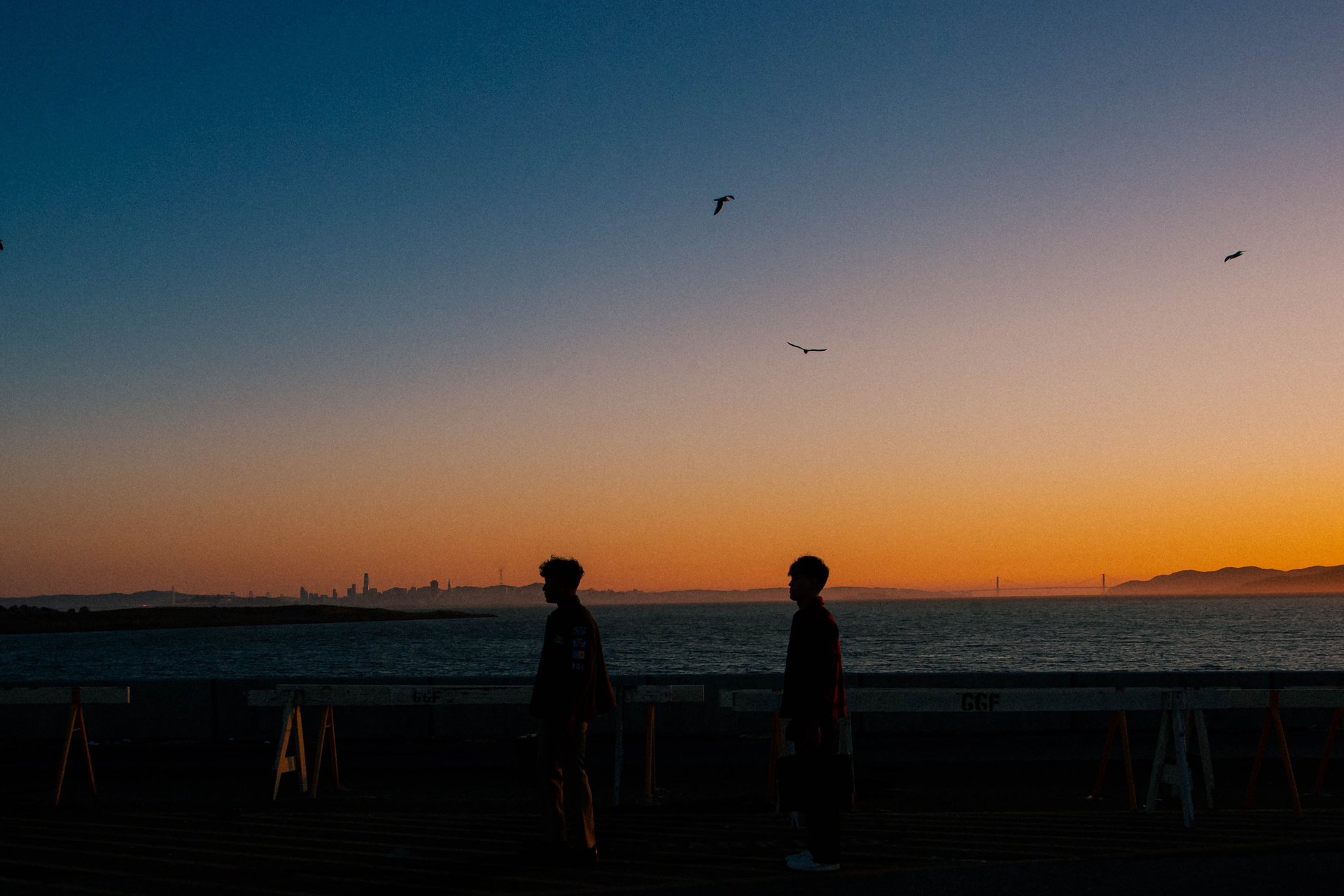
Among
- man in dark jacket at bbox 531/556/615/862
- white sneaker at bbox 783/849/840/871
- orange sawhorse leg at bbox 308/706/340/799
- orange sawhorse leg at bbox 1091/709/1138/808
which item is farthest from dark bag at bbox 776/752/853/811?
orange sawhorse leg at bbox 308/706/340/799

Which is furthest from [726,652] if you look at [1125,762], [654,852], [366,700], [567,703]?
[567,703]

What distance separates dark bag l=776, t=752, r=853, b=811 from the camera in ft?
22.4

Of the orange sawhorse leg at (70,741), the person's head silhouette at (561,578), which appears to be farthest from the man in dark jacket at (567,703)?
the orange sawhorse leg at (70,741)

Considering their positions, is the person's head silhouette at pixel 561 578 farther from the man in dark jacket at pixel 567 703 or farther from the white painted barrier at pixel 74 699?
the white painted barrier at pixel 74 699

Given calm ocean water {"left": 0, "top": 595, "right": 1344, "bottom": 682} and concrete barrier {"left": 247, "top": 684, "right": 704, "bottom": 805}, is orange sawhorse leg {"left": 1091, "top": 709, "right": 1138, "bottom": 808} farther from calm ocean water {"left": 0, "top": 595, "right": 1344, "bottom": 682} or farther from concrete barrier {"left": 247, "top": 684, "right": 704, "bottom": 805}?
calm ocean water {"left": 0, "top": 595, "right": 1344, "bottom": 682}

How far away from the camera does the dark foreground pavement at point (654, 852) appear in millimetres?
6434

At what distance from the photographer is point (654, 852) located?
7391 mm

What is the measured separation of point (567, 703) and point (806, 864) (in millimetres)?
1728

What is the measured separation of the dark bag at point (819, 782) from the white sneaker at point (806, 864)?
0.91ft

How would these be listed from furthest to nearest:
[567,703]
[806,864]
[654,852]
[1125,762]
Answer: [1125,762] < [654,852] < [567,703] < [806,864]

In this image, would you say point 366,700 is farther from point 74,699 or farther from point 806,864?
Result: point 806,864

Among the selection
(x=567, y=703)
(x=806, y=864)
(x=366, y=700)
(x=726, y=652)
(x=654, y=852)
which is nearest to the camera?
(x=806, y=864)

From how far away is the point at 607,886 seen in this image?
6367 millimetres

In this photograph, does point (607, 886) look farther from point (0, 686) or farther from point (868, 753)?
point (0, 686)
